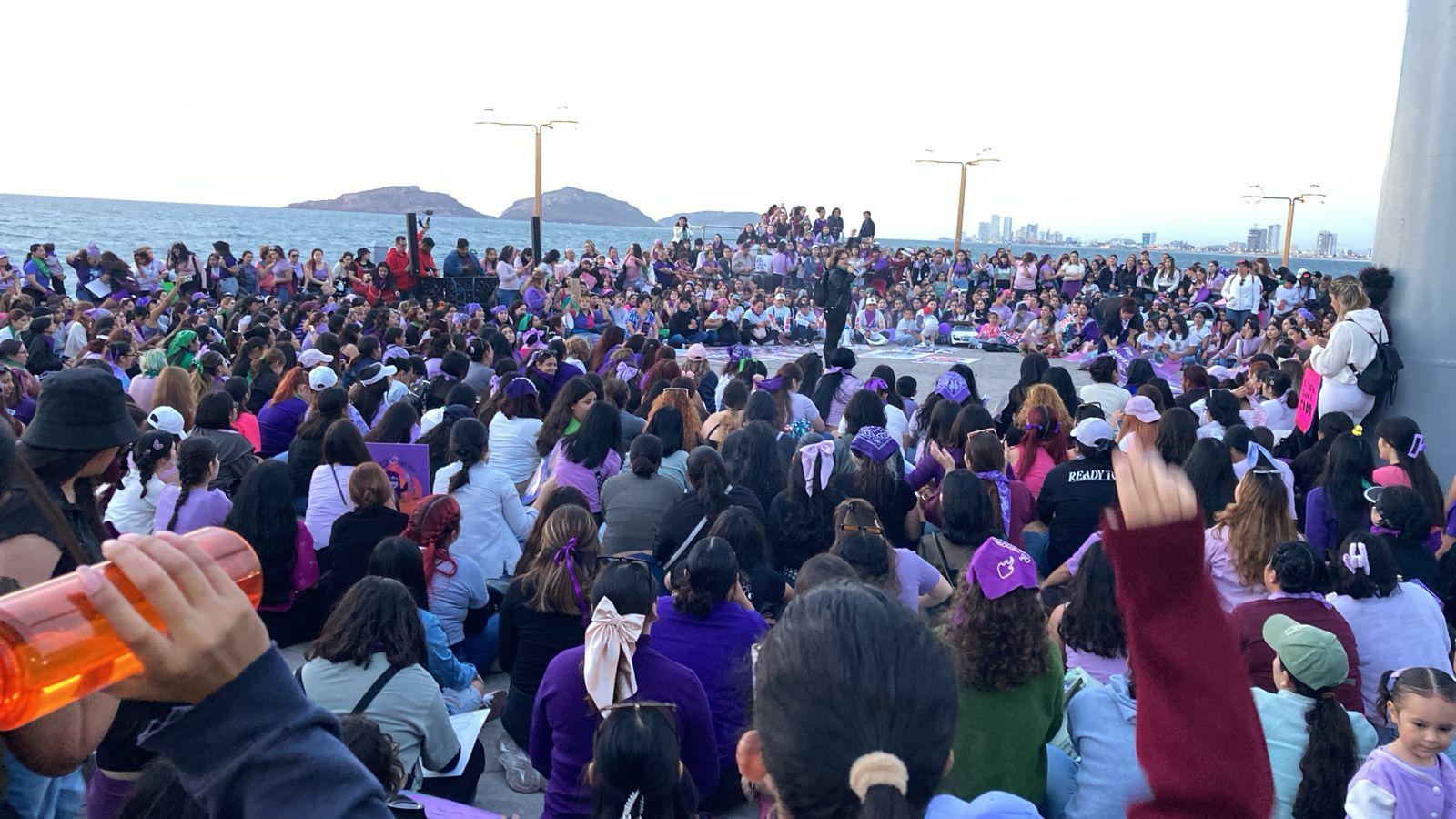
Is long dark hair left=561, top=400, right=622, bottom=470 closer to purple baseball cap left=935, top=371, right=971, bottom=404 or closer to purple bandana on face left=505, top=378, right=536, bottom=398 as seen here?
purple bandana on face left=505, top=378, right=536, bottom=398

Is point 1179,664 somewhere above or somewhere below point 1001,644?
above

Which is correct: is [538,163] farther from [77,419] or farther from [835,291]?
[77,419]

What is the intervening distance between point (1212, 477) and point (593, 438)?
3.85 metres

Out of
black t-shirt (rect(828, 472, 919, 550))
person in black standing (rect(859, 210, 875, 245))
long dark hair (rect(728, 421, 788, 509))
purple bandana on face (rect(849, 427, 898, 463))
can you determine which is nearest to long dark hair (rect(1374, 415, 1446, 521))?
black t-shirt (rect(828, 472, 919, 550))

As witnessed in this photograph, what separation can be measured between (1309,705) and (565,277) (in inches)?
698

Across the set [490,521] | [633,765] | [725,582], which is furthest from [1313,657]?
[490,521]

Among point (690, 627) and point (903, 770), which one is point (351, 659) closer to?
point (690, 627)

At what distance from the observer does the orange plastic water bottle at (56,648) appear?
39.4 inches

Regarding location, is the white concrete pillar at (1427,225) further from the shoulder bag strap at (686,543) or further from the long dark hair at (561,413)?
the long dark hair at (561,413)

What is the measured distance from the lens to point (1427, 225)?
8375 mm

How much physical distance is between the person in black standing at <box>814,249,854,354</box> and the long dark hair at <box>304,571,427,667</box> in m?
12.8

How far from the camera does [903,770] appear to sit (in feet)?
4.42

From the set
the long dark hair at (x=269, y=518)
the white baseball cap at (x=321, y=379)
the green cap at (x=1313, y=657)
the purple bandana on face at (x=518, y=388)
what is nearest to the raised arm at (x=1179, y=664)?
the green cap at (x=1313, y=657)

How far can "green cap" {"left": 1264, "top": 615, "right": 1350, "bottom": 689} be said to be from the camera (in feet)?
10.8
